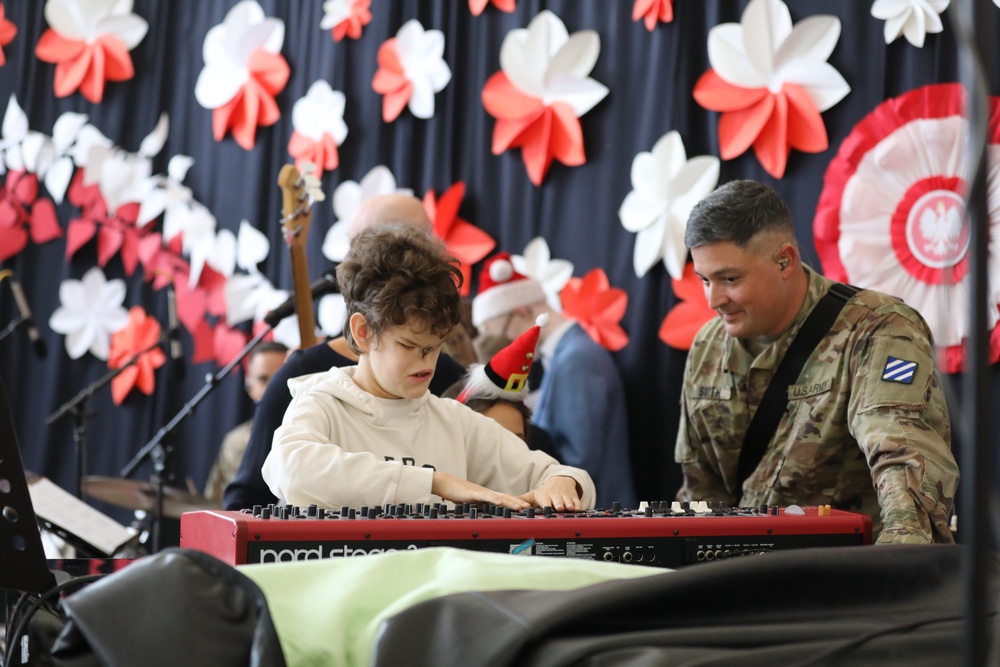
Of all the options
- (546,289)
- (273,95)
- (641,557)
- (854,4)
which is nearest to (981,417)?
(641,557)

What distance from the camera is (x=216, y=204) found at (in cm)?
518

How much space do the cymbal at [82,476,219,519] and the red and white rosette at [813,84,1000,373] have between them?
251 centimetres

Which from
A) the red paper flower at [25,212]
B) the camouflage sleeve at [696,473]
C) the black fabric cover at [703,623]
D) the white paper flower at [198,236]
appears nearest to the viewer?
the black fabric cover at [703,623]

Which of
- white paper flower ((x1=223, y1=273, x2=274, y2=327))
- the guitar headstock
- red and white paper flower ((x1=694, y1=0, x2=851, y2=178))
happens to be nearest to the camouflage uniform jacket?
red and white paper flower ((x1=694, y1=0, x2=851, y2=178))

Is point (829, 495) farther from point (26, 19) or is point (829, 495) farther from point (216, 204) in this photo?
point (26, 19)

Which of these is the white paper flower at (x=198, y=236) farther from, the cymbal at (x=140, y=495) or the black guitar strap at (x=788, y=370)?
the black guitar strap at (x=788, y=370)

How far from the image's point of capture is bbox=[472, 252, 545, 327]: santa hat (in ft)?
12.9

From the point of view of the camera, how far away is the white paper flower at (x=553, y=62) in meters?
3.98

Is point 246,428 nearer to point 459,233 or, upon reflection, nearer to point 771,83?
point 459,233

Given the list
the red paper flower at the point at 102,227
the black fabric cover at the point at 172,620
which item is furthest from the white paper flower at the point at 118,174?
the black fabric cover at the point at 172,620

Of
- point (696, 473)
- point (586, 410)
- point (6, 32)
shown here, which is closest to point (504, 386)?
point (696, 473)

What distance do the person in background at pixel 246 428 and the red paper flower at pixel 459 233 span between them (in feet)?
2.90

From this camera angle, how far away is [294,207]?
127 inches

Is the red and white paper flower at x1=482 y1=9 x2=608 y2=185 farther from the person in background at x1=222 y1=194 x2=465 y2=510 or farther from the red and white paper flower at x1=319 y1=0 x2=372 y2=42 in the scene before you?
the person in background at x1=222 y1=194 x2=465 y2=510
